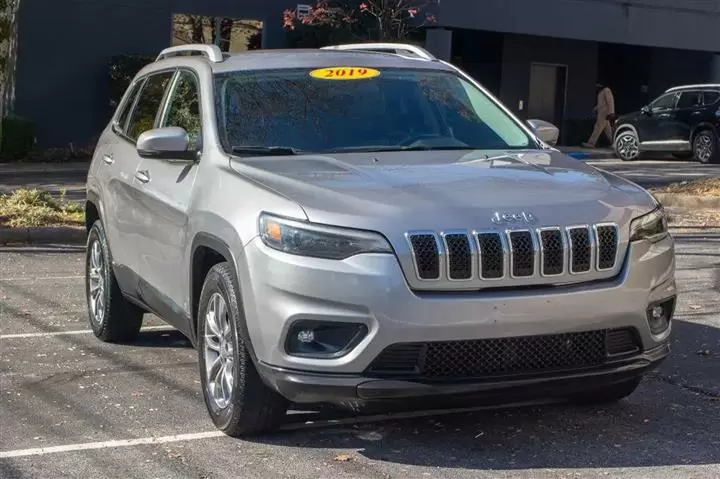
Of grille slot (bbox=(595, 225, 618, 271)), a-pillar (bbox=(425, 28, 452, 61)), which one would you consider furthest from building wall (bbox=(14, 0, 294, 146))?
grille slot (bbox=(595, 225, 618, 271))

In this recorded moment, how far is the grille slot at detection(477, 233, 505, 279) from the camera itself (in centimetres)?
520

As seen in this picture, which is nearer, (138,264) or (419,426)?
(419,426)

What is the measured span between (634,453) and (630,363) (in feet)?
1.33

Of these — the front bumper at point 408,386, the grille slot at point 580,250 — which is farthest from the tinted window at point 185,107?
the grille slot at point 580,250

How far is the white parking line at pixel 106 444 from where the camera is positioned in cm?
562

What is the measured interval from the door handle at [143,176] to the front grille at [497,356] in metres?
2.33

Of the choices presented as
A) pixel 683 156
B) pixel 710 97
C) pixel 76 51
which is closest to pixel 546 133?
pixel 76 51

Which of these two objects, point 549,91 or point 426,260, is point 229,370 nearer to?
point 426,260

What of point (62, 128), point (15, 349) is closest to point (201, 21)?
point (62, 128)

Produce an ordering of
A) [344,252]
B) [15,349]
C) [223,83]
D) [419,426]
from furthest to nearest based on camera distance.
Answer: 1. [15,349]
2. [223,83]
3. [419,426]
4. [344,252]

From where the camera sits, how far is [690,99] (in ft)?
85.2

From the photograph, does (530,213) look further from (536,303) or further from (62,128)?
(62,128)

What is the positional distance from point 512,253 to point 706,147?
21497mm

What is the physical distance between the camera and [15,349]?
305 inches
